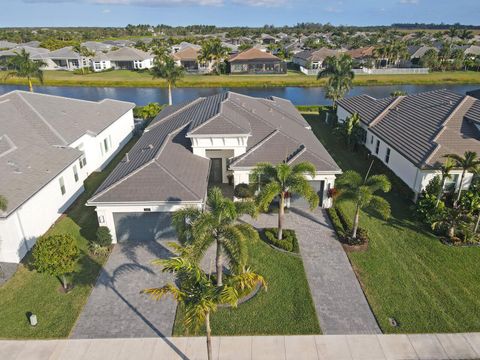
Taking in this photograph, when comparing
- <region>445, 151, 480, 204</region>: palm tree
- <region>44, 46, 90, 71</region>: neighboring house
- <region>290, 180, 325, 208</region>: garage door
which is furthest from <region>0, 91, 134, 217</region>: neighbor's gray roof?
<region>44, 46, 90, 71</region>: neighboring house

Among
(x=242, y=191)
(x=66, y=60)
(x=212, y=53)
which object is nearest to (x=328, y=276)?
(x=242, y=191)

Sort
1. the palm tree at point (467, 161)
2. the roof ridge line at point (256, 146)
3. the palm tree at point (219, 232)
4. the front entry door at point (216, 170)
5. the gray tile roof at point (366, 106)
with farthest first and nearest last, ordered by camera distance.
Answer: the gray tile roof at point (366, 106), the front entry door at point (216, 170), the roof ridge line at point (256, 146), the palm tree at point (467, 161), the palm tree at point (219, 232)

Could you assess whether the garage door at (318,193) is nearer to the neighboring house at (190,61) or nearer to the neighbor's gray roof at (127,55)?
the neighboring house at (190,61)

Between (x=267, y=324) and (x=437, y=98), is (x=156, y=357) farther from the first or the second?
(x=437, y=98)

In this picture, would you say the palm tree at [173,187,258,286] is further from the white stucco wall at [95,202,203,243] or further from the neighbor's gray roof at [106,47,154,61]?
the neighbor's gray roof at [106,47,154,61]

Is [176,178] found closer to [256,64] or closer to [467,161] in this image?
[467,161]

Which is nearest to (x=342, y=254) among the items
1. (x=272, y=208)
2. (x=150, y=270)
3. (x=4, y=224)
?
(x=272, y=208)

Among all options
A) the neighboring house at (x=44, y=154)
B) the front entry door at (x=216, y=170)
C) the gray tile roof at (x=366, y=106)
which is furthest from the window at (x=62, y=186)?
the gray tile roof at (x=366, y=106)
